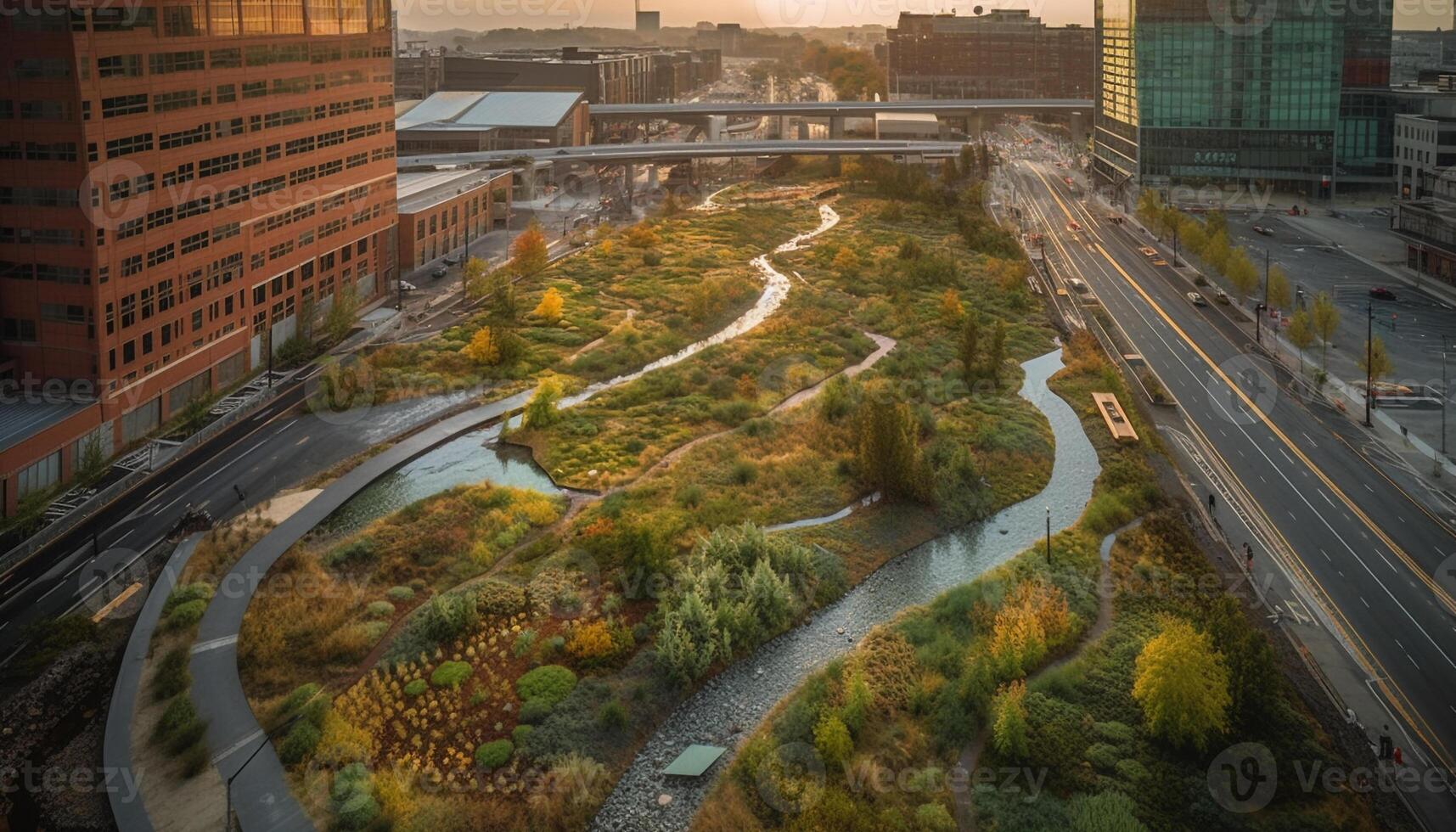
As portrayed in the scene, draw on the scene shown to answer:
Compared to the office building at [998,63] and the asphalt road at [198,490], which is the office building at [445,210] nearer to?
the asphalt road at [198,490]

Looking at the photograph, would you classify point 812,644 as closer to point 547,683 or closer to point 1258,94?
point 547,683

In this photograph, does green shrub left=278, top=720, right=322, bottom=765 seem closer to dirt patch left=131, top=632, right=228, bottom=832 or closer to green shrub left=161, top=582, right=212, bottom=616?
dirt patch left=131, top=632, right=228, bottom=832

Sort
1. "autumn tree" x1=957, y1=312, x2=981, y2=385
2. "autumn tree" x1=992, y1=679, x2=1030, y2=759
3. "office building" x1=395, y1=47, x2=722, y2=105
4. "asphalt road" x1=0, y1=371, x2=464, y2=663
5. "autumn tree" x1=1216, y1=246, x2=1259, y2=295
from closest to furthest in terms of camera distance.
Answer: "autumn tree" x1=992, y1=679, x2=1030, y2=759, "asphalt road" x1=0, y1=371, x2=464, y2=663, "autumn tree" x1=957, y1=312, x2=981, y2=385, "autumn tree" x1=1216, y1=246, x2=1259, y2=295, "office building" x1=395, y1=47, x2=722, y2=105

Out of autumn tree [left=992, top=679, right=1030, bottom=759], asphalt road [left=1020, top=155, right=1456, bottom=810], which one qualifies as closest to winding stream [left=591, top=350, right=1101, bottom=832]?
autumn tree [left=992, top=679, right=1030, bottom=759]

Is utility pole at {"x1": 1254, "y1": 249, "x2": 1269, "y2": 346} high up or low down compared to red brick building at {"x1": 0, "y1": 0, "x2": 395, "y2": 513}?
down

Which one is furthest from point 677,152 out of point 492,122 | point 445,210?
Result: point 445,210

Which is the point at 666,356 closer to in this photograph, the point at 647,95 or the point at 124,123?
the point at 124,123
